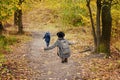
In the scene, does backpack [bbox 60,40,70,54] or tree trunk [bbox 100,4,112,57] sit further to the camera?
tree trunk [bbox 100,4,112,57]

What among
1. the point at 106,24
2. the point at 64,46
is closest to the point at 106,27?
the point at 106,24

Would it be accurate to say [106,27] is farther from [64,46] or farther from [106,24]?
→ [64,46]

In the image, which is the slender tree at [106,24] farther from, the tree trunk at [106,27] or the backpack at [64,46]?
the backpack at [64,46]

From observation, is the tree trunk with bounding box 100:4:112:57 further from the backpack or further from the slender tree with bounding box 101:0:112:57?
the backpack

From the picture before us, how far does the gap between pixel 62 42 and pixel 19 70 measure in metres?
2.73

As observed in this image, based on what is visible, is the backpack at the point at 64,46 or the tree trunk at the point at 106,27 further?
the tree trunk at the point at 106,27

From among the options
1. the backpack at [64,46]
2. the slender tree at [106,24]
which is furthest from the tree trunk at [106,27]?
the backpack at [64,46]

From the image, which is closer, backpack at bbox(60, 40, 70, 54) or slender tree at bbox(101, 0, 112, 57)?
backpack at bbox(60, 40, 70, 54)

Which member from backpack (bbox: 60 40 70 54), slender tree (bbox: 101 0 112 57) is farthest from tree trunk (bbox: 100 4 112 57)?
backpack (bbox: 60 40 70 54)

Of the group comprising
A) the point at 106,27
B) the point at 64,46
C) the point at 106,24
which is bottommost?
the point at 64,46

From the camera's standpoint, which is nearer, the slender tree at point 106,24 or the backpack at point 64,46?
the backpack at point 64,46

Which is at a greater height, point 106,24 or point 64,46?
point 106,24

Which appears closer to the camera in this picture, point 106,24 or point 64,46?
point 64,46

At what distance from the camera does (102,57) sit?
18.2 metres
